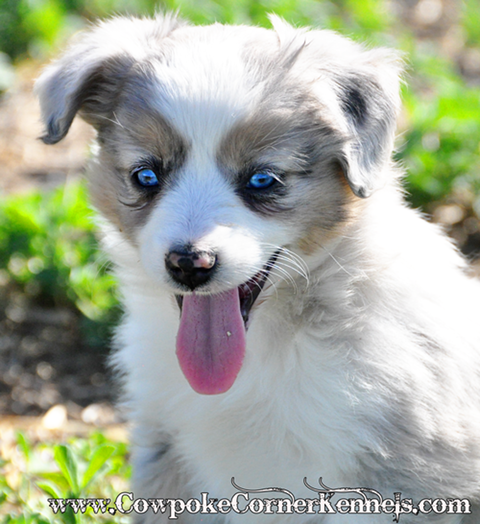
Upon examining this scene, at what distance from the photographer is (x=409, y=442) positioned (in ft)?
9.23

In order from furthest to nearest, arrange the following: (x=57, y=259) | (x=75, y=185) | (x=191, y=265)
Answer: (x=75, y=185), (x=57, y=259), (x=191, y=265)

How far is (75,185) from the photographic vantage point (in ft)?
19.7

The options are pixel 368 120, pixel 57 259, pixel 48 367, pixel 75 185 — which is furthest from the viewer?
pixel 75 185

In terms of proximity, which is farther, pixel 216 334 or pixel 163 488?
pixel 163 488

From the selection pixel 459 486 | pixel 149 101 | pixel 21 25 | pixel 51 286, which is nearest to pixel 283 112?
pixel 149 101

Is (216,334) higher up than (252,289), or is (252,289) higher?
(252,289)

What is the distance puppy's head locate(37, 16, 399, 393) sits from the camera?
9.14 ft

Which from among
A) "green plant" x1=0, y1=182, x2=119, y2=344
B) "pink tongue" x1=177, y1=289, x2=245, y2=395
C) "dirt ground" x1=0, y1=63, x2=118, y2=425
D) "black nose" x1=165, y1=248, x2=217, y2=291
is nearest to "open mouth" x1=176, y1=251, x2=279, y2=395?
"pink tongue" x1=177, y1=289, x2=245, y2=395

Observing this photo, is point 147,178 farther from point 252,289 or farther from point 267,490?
point 267,490

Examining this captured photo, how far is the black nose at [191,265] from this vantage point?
2.67 m

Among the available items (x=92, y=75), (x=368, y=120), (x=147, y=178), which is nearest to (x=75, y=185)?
(x=92, y=75)

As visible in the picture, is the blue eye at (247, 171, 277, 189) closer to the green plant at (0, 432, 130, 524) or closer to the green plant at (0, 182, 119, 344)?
the green plant at (0, 432, 130, 524)

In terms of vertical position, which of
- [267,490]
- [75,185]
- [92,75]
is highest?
[92,75]

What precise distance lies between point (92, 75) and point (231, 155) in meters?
0.82
